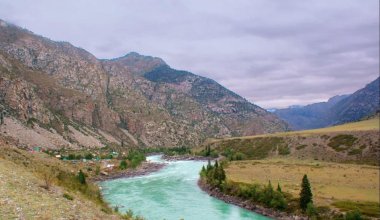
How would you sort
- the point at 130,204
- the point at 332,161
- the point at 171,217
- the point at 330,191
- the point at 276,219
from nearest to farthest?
the point at 171,217, the point at 276,219, the point at 130,204, the point at 330,191, the point at 332,161

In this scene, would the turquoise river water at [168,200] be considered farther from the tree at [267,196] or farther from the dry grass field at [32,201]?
the dry grass field at [32,201]

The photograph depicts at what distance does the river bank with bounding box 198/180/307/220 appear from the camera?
244 ft

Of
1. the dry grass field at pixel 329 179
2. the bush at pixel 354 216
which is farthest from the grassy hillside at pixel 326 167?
the bush at pixel 354 216

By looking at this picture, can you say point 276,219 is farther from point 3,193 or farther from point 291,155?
point 291,155

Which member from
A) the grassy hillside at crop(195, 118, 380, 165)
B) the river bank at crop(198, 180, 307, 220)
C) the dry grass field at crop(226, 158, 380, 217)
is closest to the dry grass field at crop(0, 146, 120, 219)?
the river bank at crop(198, 180, 307, 220)

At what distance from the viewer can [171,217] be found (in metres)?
68.7

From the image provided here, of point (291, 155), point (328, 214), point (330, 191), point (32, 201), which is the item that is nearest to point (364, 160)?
point (291, 155)

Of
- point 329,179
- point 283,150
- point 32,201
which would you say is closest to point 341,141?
point 283,150

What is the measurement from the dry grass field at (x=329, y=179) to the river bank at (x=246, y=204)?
23.3 feet

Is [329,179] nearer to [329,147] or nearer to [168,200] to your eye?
[168,200]

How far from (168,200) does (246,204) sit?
17695mm

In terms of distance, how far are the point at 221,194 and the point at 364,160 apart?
7290cm

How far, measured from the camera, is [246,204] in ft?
278

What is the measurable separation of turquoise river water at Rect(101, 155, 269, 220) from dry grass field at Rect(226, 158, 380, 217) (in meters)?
14.8
